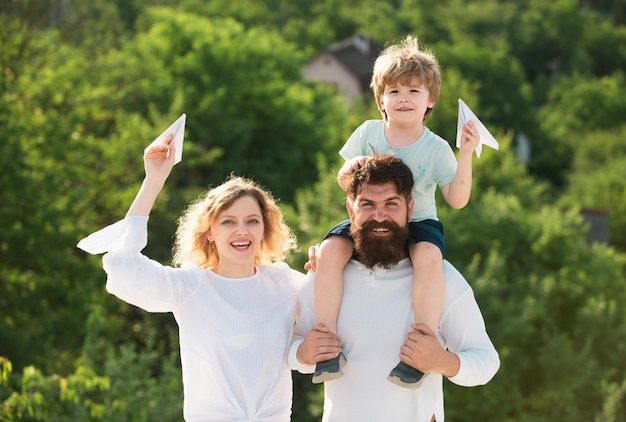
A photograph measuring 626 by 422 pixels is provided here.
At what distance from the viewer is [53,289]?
1948cm

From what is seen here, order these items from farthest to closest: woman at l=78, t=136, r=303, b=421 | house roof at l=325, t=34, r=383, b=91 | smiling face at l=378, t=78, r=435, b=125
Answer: house roof at l=325, t=34, r=383, b=91 → smiling face at l=378, t=78, r=435, b=125 → woman at l=78, t=136, r=303, b=421

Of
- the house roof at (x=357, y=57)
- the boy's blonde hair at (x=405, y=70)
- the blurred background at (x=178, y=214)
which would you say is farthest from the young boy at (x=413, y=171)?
the house roof at (x=357, y=57)

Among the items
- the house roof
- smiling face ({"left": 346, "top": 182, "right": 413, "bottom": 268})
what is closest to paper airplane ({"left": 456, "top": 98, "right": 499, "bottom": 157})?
smiling face ({"left": 346, "top": 182, "right": 413, "bottom": 268})

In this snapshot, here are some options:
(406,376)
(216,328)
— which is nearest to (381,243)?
(406,376)

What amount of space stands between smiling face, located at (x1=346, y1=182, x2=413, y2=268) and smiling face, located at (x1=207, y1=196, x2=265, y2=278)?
0.47 meters

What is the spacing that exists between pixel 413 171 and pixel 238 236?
2.60 feet

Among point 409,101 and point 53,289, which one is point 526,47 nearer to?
point 53,289

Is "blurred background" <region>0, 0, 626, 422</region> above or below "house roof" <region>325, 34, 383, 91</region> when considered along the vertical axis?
below

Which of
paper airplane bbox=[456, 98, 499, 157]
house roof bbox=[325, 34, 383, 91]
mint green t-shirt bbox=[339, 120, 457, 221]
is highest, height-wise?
house roof bbox=[325, 34, 383, 91]

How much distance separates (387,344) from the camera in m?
4.20

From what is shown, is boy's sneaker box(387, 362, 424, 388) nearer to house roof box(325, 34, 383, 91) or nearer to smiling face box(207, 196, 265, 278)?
smiling face box(207, 196, 265, 278)

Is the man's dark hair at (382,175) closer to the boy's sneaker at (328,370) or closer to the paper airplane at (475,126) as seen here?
the paper airplane at (475,126)

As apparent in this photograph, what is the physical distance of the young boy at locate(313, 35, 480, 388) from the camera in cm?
413

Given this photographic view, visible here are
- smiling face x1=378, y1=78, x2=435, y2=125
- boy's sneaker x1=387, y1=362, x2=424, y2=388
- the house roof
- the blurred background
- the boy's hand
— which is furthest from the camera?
the house roof
